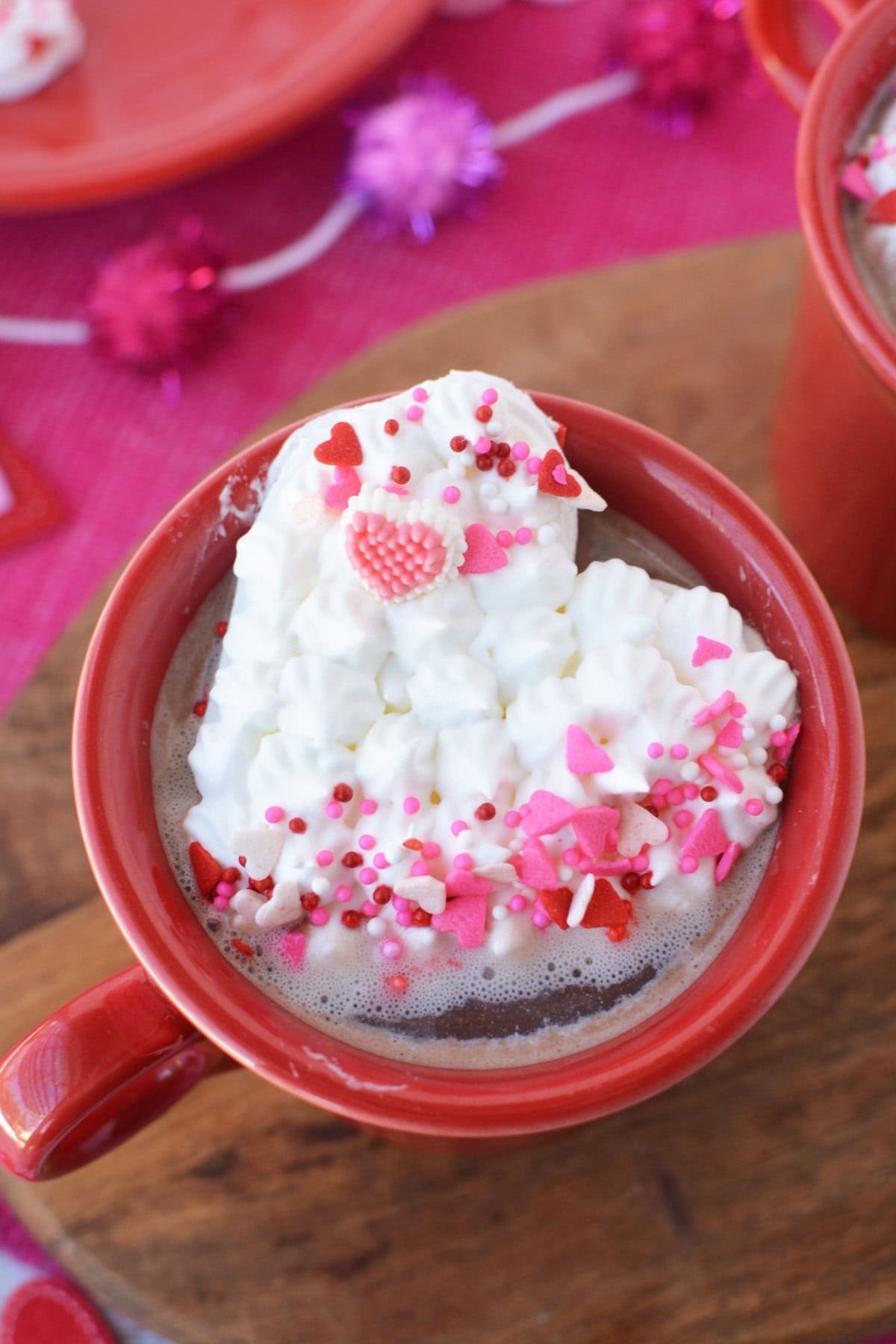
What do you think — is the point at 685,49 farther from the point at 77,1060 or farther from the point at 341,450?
the point at 77,1060

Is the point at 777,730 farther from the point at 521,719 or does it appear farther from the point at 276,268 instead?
the point at 276,268

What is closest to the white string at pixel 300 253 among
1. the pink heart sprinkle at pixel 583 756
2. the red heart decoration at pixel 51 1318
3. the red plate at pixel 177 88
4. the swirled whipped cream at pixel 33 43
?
the red plate at pixel 177 88

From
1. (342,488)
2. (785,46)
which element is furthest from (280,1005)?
(785,46)

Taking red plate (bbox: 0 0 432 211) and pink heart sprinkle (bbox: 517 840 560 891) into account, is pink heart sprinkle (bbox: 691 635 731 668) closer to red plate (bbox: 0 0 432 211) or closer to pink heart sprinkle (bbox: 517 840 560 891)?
pink heart sprinkle (bbox: 517 840 560 891)

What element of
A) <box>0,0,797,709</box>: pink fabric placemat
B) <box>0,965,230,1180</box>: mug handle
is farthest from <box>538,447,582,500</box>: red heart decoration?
<box>0,0,797,709</box>: pink fabric placemat

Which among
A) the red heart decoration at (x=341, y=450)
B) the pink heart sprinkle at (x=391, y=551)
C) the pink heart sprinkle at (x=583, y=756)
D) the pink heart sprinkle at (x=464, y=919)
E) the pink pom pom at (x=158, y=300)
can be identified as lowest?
the pink heart sprinkle at (x=464, y=919)

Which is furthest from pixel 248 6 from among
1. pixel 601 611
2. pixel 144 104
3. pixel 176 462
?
pixel 601 611

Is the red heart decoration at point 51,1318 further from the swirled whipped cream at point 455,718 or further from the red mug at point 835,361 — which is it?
the red mug at point 835,361
